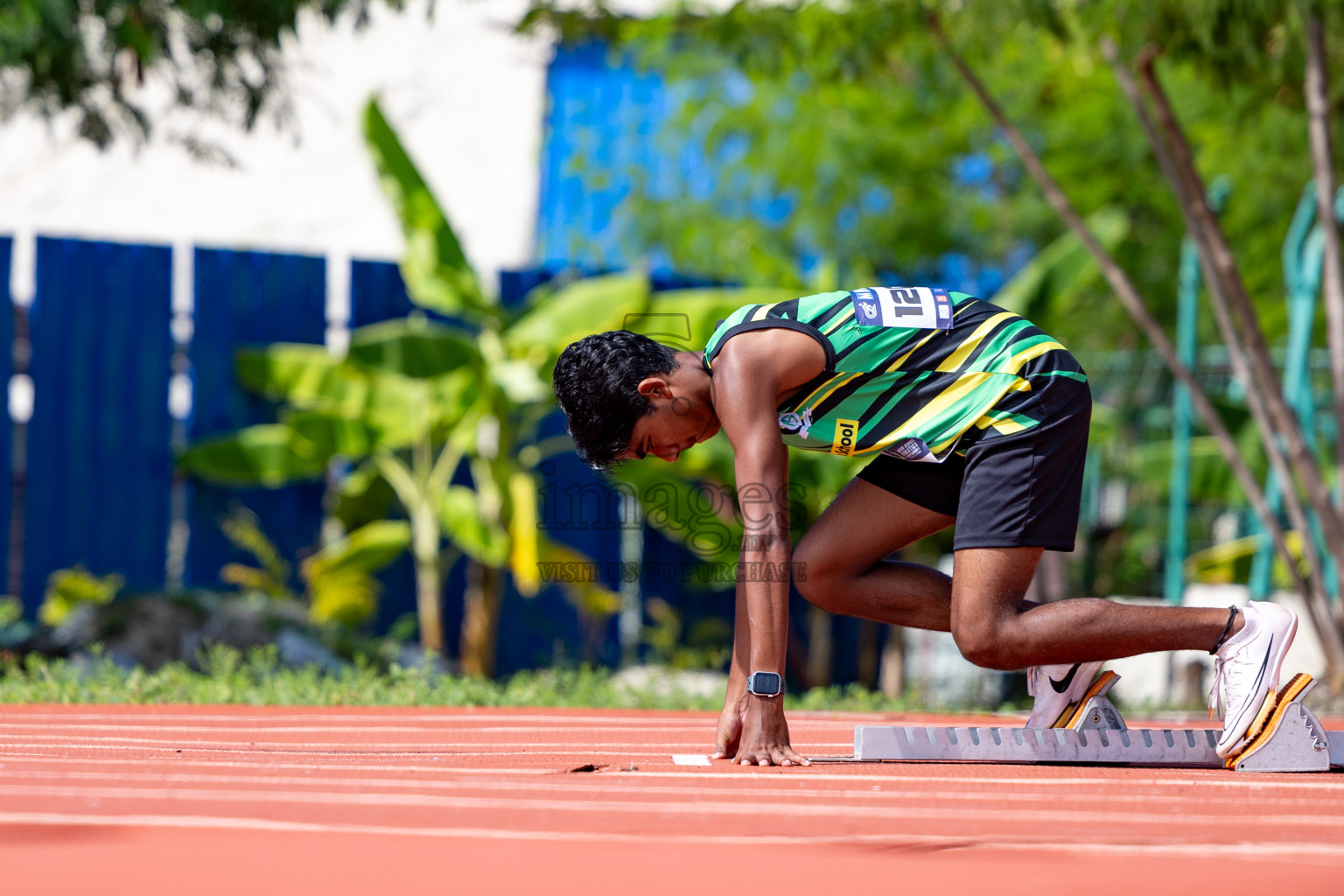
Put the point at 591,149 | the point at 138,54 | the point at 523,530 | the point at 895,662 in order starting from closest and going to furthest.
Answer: the point at 138,54
the point at 523,530
the point at 895,662
the point at 591,149

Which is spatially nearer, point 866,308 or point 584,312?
point 866,308

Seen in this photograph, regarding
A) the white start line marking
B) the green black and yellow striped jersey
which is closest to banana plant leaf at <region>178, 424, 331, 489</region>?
→ the white start line marking

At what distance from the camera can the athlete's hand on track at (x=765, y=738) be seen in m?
2.84

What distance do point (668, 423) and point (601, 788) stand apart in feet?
3.16

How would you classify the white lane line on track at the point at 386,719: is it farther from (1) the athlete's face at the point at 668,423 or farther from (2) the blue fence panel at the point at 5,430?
(2) the blue fence panel at the point at 5,430

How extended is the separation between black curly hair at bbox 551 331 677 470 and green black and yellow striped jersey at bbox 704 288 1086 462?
0.58ft

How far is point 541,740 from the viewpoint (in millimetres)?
3557

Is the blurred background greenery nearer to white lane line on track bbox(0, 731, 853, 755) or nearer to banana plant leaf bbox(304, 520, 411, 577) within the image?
banana plant leaf bbox(304, 520, 411, 577)

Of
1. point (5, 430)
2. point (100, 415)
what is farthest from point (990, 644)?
point (5, 430)

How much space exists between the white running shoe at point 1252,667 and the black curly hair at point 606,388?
4.77ft

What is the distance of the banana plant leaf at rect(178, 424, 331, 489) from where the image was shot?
7180 mm

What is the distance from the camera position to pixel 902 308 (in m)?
3.13

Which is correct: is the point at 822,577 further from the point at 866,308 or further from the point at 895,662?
the point at 895,662

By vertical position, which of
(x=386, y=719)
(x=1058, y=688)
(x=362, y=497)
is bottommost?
(x=386, y=719)
